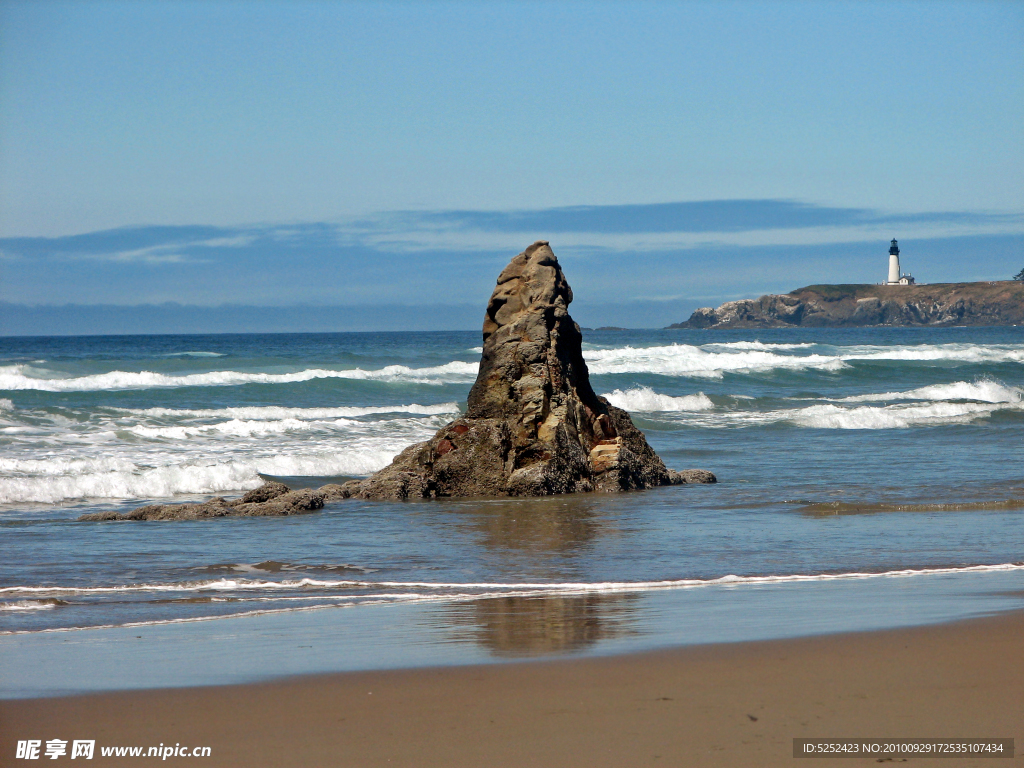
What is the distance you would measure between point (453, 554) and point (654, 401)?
2105cm

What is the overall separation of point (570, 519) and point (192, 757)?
6840mm

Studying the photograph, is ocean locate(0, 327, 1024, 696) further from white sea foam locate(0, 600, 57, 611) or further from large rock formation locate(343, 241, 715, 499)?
large rock formation locate(343, 241, 715, 499)

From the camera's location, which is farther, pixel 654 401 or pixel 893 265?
pixel 893 265

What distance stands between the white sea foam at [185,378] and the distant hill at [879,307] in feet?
350

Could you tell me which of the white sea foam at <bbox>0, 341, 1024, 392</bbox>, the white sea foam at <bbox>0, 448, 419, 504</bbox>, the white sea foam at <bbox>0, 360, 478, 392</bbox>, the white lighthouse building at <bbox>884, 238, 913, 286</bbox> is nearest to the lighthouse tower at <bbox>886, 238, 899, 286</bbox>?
the white lighthouse building at <bbox>884, 238, 913, 286</bbox>

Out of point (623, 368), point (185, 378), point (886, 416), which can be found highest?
point (623, 368)

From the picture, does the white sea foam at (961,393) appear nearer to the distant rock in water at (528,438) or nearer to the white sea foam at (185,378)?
the white sea foam at (185,378)

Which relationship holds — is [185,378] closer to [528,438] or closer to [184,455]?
[184,455]

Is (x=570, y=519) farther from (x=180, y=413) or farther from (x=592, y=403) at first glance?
(x=180, y=413)

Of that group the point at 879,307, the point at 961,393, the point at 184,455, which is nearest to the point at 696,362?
the point at 961,393

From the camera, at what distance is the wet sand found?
3.88 m

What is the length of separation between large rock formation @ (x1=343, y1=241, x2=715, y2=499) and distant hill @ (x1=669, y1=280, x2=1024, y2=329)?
13136 centimetres

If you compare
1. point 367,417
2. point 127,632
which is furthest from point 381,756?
point 367,417

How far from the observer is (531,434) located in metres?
12.6
